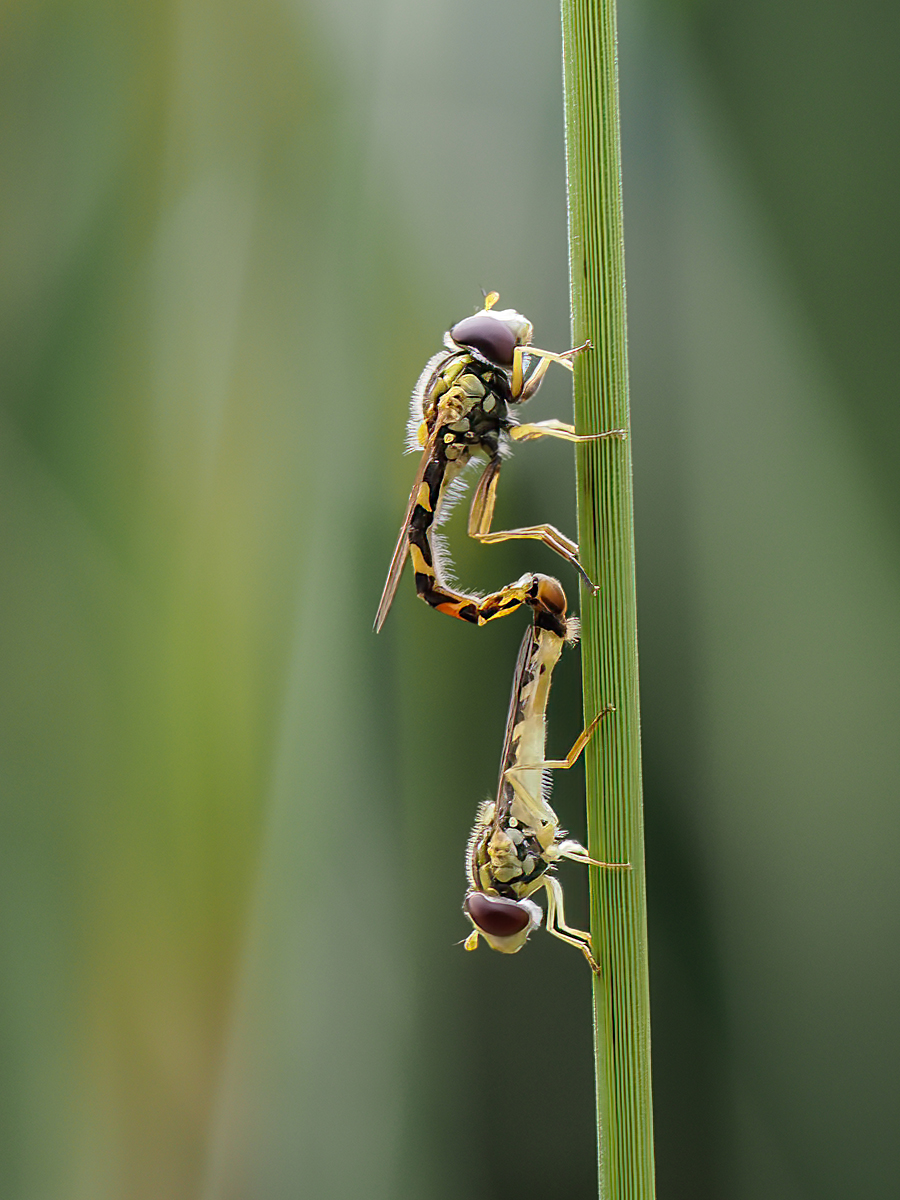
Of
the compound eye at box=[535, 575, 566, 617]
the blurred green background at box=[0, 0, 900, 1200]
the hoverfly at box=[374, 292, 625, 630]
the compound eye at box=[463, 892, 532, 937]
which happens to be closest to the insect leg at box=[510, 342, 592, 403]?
the hoverfly at box=[374, 292, 625, 630]

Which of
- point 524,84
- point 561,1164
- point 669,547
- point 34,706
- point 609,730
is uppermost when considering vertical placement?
point 524,84

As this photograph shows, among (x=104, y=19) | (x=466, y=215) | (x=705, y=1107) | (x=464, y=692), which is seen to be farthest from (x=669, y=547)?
(x=104, y=19)

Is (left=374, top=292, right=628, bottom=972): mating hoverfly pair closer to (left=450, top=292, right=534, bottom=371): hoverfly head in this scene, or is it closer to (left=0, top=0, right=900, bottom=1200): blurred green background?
(left=450, top=292, right=534, bottom=371): hoverfly head

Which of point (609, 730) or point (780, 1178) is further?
point (780, 1178)

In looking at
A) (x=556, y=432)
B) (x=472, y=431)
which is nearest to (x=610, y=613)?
(x=556, y=432)

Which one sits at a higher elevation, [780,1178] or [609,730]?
[609,730]

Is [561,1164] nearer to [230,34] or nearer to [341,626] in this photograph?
[341,626]
